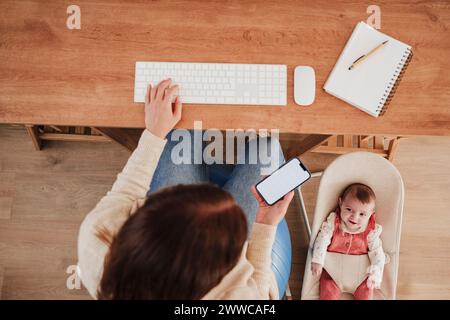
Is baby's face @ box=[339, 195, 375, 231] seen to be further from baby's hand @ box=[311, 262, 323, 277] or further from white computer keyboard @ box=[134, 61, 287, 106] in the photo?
white computer keyboard @ box=[134, 61, 287, 106]

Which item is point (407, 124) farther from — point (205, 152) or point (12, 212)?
point (12, 212)

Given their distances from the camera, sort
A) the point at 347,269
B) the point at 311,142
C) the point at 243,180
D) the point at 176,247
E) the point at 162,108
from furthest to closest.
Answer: the point at 311,142, the point at 347,269, the point at 243,180, the point at 162,108, the point at 176,247

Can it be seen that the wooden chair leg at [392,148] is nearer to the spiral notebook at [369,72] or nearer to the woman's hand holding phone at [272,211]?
the spiral notebook at [369,72]

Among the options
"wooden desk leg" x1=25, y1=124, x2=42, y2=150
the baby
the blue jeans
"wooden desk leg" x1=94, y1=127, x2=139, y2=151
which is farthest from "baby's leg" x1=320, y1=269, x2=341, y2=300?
"wooden desk leg" x1=25, y1=124, x2=42, y2=150

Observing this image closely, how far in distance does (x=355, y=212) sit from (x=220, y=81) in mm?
621

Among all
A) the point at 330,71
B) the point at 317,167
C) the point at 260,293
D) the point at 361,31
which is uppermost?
the point at 361,31

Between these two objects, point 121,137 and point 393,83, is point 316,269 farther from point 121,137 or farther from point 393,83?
point 121,137

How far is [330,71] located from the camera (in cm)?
109

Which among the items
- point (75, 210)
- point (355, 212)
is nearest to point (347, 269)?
point (355, 212)

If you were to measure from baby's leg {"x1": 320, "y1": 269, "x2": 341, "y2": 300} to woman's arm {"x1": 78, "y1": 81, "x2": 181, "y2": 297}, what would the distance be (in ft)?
2.20

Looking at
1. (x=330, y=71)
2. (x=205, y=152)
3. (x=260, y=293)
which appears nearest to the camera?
(x=260, y=293)

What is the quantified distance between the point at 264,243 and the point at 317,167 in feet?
2.52

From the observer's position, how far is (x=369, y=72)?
3.59 ft
